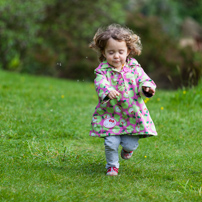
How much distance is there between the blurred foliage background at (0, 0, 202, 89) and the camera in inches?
482

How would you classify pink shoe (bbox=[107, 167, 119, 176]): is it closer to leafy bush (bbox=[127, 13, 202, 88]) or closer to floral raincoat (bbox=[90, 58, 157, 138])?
floral raincoat (bbox=[90, 58, 157, 138])

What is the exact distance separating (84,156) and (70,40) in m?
10.9

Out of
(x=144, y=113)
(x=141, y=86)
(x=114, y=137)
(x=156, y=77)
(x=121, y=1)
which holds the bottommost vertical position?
(x=156, y=77)

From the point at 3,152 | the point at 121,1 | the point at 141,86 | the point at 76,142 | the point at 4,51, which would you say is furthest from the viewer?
the point at 121,1

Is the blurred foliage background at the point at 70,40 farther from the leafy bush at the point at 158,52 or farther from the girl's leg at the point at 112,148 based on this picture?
the girl's leg at the point at 112,148

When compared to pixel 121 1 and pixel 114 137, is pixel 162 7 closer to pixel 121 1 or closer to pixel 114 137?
pixel 121 1

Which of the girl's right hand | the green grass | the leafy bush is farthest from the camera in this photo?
the leafy bush

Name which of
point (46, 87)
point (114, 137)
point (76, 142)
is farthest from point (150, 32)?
point (114, 137)

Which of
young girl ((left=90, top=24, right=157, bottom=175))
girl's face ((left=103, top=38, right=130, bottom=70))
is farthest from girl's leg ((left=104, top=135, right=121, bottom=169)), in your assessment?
girl's face ((left=103, top=38, right=130, bottom=70))

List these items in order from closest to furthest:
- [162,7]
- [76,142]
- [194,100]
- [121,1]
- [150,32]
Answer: [76,142]
[194,100]
[121,1]
[150,32]
[162,7]

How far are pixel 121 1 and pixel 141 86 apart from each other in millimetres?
11520

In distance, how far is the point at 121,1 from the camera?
1429 cm

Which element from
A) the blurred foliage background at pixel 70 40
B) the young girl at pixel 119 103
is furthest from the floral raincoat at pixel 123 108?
the blurred foliage background at pixel 70 40

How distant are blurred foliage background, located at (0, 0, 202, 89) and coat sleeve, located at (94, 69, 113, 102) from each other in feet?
26.2
